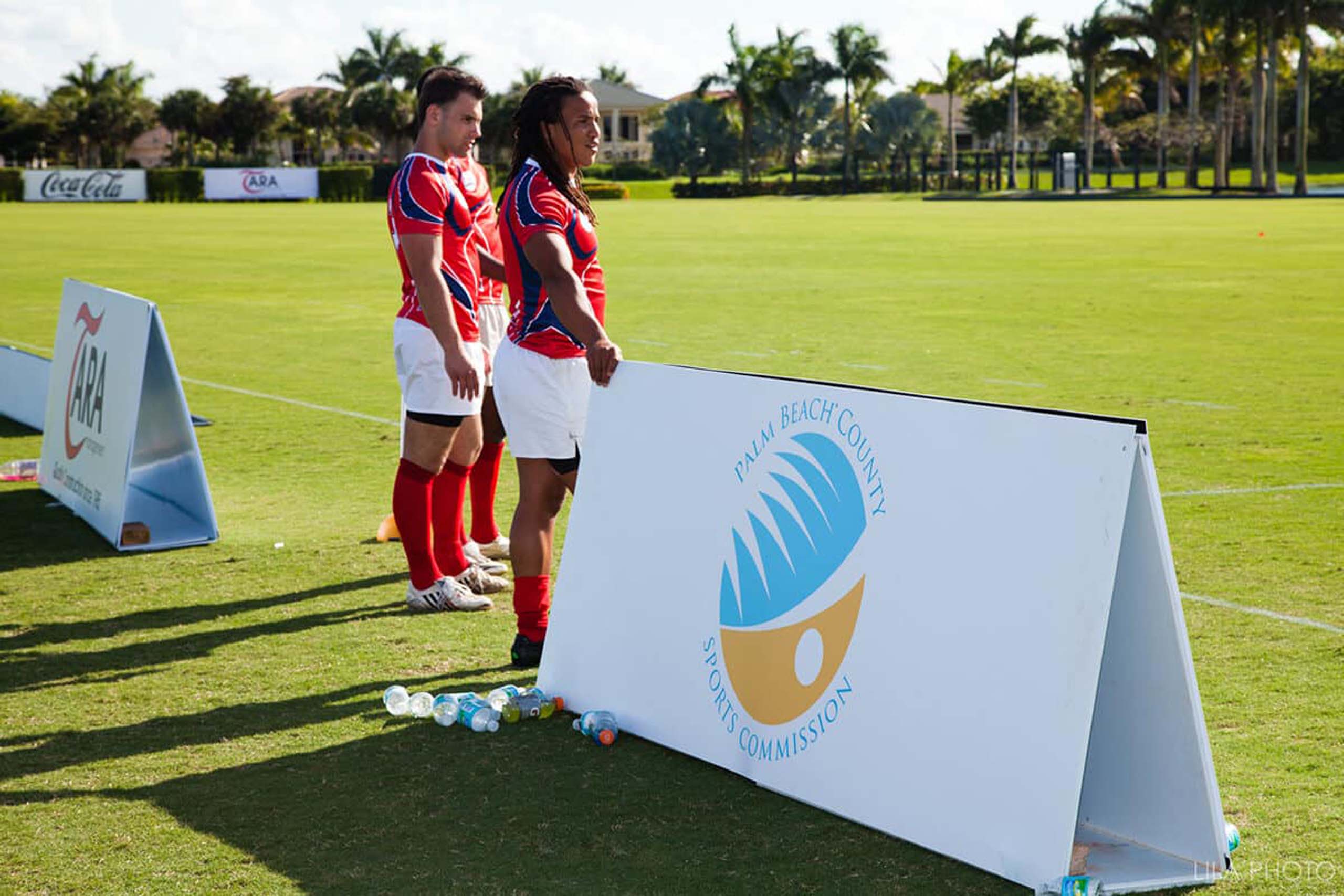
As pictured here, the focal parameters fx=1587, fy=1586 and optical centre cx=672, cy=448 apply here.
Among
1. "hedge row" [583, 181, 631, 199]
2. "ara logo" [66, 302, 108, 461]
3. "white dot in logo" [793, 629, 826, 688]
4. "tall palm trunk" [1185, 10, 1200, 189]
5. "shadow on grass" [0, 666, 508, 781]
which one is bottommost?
"shadow on grass" [0, 666, 508, 781]

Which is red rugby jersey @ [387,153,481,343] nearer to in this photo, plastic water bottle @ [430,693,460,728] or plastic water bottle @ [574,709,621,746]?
plastic water bottle @ [430,693,460,728]

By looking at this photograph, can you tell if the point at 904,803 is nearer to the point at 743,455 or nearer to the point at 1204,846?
the point at 1204,846

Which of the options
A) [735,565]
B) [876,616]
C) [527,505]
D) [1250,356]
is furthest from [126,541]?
[1250,356]

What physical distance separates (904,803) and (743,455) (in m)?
1.12

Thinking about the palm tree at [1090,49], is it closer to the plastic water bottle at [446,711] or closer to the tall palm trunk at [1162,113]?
the tall palm trunk at [1162,113]

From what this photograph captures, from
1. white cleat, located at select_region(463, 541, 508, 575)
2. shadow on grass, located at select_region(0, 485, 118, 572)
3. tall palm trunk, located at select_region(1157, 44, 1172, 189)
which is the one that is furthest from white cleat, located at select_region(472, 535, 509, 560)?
tall palm trunk, located at select_region(1157, 44, 1172, 189)

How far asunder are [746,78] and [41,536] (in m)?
88.7

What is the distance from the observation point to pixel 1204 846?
3641 mm

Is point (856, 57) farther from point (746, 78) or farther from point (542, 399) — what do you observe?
point (542, 399)

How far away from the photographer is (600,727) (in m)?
4.77

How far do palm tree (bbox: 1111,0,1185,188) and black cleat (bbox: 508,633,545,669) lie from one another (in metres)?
77.2

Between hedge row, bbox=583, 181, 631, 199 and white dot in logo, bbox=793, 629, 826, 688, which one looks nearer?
white dot in logo, bbox=793, 629, 826, 688

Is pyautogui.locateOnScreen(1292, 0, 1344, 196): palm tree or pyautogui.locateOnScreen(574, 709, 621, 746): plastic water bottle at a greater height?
pyautogui.locateOnScreen(1292, 0, 1344, 196): palm tree

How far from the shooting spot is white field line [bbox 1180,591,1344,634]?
19.4ft
